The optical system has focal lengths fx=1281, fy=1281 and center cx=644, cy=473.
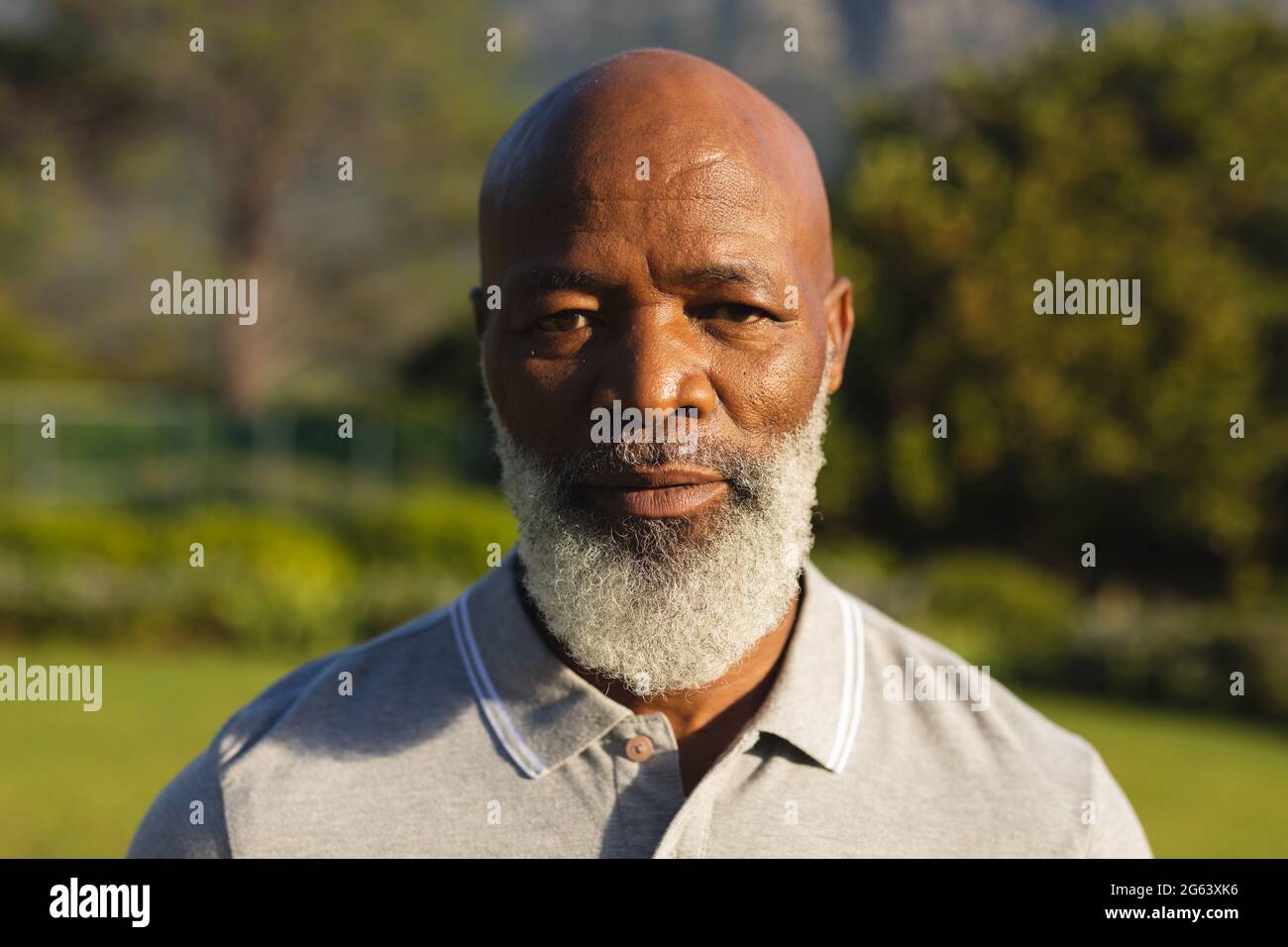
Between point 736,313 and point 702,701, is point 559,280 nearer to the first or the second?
point 736,313

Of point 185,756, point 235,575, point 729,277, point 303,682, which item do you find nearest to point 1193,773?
point 185,756

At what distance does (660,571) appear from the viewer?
2.24 m

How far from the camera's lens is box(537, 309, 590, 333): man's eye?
7.06 feet

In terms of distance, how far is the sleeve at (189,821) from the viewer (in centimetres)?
224

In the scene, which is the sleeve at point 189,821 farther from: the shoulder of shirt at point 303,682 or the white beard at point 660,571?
the white beard at point 660,571

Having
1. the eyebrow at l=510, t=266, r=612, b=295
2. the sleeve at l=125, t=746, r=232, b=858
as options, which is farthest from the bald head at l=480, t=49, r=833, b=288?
the sleeve at l=125, t=746, r=232, b=858

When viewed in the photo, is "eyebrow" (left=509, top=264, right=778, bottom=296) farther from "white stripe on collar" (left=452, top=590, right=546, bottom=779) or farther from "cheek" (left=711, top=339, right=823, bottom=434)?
"white stripe on collar" (left=452, top=590, right=546, bottom=779)

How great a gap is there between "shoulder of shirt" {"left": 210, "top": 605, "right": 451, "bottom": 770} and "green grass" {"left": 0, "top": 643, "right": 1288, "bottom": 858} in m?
5.90

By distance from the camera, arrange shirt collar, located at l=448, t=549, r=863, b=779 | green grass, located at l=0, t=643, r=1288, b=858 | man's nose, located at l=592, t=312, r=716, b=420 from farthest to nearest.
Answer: green grass, located at l=0, t=643, r=1288, b=858
shirt collar, located at l=448, t=549, r=863, b=779
man's nose, located at l=592, t=312, r=716, b=420

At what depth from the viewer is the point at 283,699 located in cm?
245

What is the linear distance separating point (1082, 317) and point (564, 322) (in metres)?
15.9

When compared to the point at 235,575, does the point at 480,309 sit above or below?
above

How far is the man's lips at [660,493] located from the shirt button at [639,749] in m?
0.40

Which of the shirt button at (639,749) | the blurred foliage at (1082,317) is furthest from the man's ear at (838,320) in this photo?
the blurred foliage at (1082,317)
